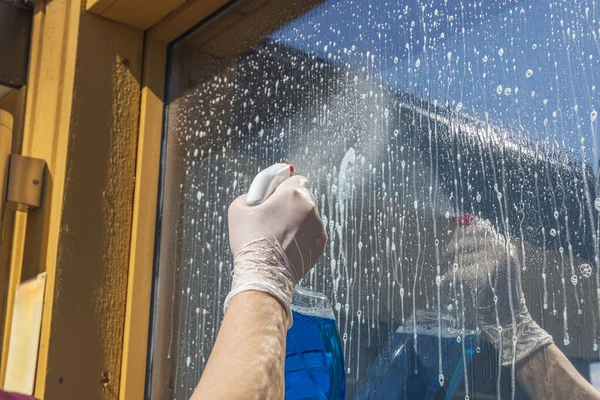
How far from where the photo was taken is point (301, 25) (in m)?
1.14

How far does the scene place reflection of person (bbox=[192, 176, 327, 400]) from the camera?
753 millimetres

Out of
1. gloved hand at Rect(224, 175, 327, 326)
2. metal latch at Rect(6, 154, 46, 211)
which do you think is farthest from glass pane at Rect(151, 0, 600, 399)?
metal latch at Rect(6, 154, 46, 211)

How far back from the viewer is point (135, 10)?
4.32 ft

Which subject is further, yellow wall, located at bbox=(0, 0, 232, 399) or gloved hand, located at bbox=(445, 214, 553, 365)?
yellow wall, located at bbox=(0, 0, 232, 399)

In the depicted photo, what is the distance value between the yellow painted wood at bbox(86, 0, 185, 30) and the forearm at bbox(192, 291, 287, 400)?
0.65m

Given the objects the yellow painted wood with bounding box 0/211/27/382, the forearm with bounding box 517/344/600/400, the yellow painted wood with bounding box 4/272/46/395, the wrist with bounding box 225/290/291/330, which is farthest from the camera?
the yellow painted wood with bounding box 0/211/27/382

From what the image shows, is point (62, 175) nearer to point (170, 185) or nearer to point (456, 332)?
point (170, 185)

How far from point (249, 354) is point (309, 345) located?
0.21m

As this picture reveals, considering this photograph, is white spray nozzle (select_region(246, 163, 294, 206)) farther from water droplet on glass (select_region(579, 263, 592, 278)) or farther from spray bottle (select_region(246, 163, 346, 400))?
water droplet on glass (select_region(579, 263, 592, 278))

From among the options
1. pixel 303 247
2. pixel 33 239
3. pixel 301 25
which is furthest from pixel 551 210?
pixel 33 239

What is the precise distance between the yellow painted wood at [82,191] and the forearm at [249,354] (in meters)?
0.48

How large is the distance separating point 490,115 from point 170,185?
651 mm

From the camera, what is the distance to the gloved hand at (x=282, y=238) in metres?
0.86

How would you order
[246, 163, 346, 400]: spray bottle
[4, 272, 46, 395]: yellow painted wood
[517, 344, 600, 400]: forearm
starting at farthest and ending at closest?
[4, 272, 46, 395]: yellow painted wood, [246, 163, 346, 400]: spray bottle, [517, 344, 600, 400]: forearm
